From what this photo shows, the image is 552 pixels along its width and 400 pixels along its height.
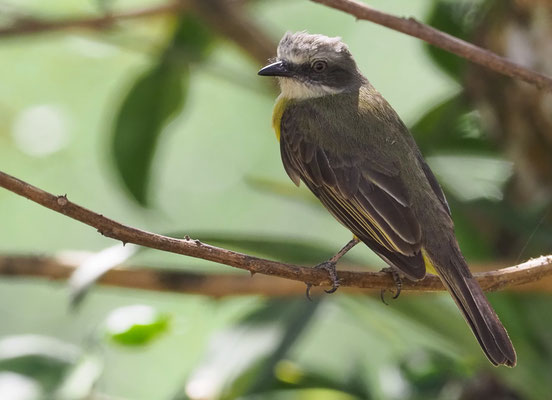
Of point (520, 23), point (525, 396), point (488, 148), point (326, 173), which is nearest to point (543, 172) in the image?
point (488, 148)

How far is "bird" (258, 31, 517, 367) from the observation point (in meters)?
2.33

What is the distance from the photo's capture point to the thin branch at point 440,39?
2.39 metres

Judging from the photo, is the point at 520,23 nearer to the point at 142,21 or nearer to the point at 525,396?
the point at 525,396

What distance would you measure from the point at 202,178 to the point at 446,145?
225 cm

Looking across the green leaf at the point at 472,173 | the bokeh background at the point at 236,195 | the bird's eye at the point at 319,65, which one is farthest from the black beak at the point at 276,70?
the green leaf at the point at 472,173

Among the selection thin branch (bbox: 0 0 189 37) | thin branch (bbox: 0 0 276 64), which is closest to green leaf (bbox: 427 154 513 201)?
thin branch (bbox: 0 0 276 64)

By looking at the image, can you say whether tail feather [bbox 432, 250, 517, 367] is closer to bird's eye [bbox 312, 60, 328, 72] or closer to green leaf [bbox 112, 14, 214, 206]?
bird's eye [bbox 312, 60, 328, 72]

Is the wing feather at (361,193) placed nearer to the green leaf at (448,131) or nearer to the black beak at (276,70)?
the black beak at (276,70)

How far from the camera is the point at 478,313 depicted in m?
2.29

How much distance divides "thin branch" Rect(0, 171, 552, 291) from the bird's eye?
37.9 inches

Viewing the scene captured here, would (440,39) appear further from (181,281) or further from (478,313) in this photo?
(181,281)

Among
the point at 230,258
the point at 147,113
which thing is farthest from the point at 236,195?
the point at 230,258

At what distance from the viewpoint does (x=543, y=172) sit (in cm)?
354

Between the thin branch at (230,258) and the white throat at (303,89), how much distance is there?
893 millimetres
